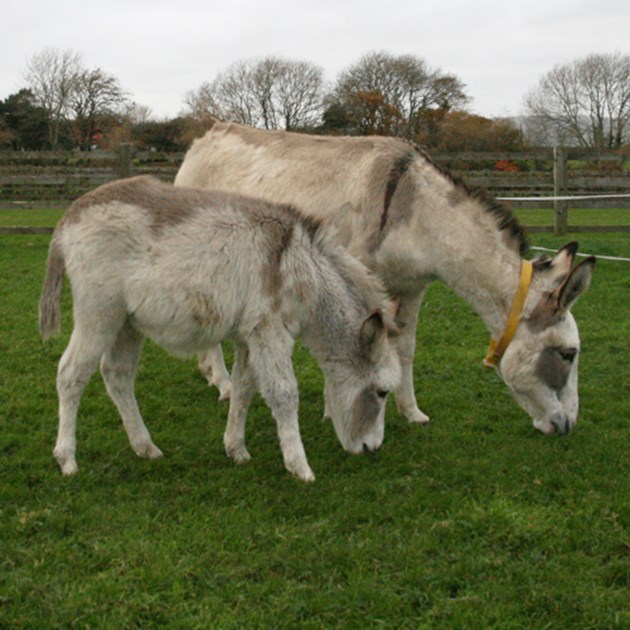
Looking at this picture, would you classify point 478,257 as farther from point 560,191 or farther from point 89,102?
point 89,102

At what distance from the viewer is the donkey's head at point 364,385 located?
4574 mm

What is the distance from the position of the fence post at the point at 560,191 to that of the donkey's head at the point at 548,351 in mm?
10816

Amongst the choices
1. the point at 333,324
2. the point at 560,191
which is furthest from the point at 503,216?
the point at 560,191

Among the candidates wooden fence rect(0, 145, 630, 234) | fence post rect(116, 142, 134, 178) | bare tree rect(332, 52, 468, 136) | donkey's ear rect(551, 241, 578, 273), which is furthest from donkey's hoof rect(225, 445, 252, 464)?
bare tree rect(332, 52, 468, 136)

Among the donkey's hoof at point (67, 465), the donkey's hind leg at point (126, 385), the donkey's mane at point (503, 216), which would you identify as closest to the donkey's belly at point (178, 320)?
the donkey's hind leg at point (126, 385)

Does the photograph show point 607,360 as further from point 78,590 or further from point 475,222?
point 78,590

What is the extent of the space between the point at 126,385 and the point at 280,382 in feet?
3.80

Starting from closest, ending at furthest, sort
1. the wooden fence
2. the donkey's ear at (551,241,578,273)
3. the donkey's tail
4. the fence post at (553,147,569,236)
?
1. the donkey's tail
2. the donkey's ear at (551,241,578,273)
3. the fence post at (553,147,569,236)
4. the wooden fence

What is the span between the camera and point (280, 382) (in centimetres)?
437

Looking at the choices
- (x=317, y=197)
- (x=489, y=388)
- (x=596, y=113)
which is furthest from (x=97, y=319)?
(x=596, y=113)

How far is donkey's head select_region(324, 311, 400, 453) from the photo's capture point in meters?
4.57

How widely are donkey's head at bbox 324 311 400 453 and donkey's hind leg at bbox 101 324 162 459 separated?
1287 mm

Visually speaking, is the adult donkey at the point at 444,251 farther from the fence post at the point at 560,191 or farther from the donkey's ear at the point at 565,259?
the fence post at the point at 560,191

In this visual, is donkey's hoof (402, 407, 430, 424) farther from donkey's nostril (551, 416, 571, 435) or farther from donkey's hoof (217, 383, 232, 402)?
donkey's hoof (217, 383, 232, 402)
